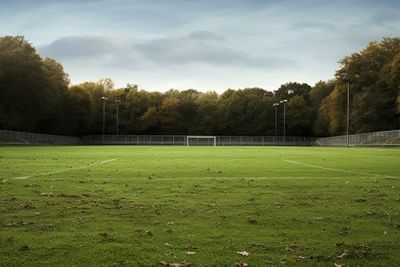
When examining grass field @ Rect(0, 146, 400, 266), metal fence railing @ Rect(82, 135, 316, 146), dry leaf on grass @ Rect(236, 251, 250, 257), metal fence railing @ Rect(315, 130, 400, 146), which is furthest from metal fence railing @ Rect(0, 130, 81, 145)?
dry leaf on grass @ Rect(236, 251, 250, 257)

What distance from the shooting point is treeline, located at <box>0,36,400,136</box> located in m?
77.9

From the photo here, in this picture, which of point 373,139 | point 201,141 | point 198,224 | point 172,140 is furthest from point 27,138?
point 198,224

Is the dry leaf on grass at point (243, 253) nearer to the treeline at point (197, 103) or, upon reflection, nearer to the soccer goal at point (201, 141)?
the treeline at point (197, 103)

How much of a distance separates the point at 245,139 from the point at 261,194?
9473 cm

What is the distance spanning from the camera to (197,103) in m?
134

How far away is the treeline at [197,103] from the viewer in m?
77.9

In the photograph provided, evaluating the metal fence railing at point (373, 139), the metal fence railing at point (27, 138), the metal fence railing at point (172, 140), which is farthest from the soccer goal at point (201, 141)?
the metal fence railing at point (373, 139)

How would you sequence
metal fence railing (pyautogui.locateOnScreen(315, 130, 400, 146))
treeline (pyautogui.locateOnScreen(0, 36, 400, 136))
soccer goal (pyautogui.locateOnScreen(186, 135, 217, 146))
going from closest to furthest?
1. metal fence railing (pyautogui.locateOnScreen(315, 130, 400, 146))
2. treeline (pyautogui.locateOnScreen(0, 36, 400, 136))
3. soccer goal (pyautogui.locateOnScreen(186, 135, 217, 146))

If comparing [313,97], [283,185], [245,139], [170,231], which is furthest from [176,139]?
[170,231]

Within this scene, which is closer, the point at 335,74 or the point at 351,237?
the point at 351,237

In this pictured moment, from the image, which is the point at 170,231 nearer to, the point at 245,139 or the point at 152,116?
the point at 245,139

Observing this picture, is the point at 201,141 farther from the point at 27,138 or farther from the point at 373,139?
the point at 27,138

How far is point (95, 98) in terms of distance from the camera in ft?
421

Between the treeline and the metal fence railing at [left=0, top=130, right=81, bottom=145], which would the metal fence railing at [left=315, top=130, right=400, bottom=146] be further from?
the metal fence railing at [left=0, top=130, right=81, bottom=145]
